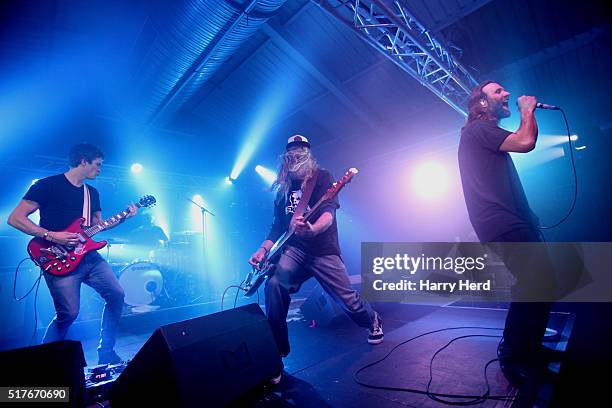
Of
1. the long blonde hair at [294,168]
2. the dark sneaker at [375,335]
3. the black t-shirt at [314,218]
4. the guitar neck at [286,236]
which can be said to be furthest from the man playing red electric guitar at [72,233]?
the dark sneaker at [375,335]

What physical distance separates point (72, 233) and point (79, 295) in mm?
641

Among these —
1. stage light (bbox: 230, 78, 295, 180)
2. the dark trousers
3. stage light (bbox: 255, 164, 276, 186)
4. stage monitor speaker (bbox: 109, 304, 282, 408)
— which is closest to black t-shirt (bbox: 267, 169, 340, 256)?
stage monitor speaker (bbox: 109, 304, 282, 408)

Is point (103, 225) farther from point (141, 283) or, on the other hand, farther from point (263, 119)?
point (263, 119)

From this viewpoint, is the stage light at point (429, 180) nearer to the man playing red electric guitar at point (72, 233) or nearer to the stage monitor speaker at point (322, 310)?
the stage monitor speaker at point (322, 310)

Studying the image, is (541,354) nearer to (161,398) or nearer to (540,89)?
(161,398)

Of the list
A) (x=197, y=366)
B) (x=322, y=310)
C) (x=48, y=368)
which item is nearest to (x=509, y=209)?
(x=197, y=366)

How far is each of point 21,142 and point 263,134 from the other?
5.88 m

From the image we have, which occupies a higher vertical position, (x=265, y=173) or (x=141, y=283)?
(x=265, y=173)

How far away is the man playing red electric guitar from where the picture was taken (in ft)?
9.23

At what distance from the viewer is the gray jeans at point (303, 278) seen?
2.51m

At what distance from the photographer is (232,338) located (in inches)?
74.8

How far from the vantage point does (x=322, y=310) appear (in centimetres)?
383

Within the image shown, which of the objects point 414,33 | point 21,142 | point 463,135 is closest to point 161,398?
point 463,135

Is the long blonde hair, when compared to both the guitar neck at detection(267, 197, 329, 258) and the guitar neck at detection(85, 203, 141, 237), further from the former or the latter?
the guitar neck at detection(85, 203, 141, 237)
